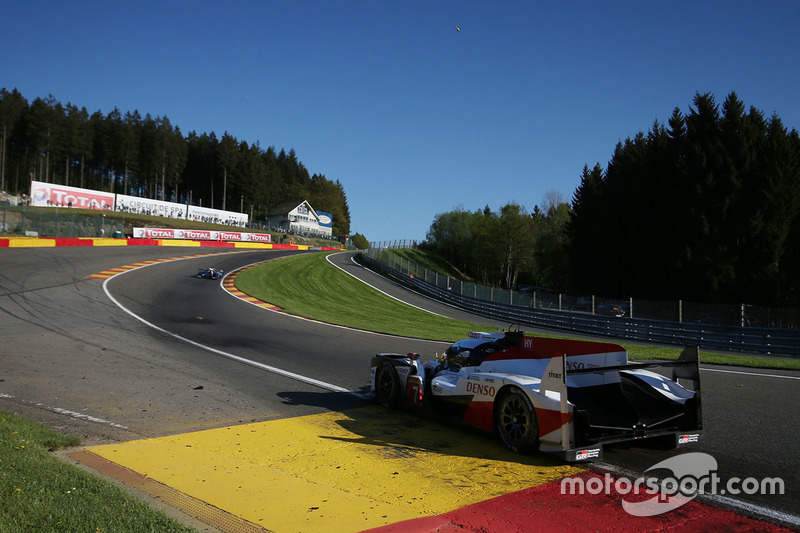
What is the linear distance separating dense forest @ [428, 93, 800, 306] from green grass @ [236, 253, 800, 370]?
1474 cm

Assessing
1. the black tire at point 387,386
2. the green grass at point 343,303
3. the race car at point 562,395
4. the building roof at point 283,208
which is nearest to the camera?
the race car at point 562,395

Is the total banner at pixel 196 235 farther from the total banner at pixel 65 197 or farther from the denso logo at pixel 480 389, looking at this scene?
the denso logo at pixel 480 389

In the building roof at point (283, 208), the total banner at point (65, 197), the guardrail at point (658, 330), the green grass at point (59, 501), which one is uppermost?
the building roof at point (283, 208)

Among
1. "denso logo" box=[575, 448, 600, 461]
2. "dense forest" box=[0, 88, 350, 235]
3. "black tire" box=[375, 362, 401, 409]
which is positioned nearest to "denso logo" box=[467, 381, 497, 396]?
"denso logo" box=[575, 448, 600, 461]

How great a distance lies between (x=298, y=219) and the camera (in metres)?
118

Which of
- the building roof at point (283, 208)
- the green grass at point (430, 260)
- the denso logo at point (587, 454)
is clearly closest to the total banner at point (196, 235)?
the green grass at point (430, 260)

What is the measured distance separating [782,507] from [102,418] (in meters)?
7.53

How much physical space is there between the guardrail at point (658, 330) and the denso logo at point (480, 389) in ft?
60.8

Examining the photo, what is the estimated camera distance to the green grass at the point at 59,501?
3.50 meters

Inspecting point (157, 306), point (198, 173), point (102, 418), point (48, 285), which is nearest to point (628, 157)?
point (157, 306)

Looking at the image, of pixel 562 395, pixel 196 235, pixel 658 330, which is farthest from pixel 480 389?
pixel 196 235

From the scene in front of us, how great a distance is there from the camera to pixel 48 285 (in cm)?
2198

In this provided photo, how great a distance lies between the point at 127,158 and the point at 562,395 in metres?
108

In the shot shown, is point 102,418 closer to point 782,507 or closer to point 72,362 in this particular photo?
Result: point 72,362
